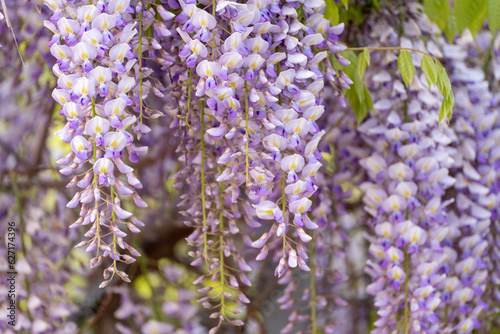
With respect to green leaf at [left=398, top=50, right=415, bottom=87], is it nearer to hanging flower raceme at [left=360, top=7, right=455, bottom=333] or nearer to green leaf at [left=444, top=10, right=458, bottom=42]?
hanging flower raceme at [left=360, top=7, right=455, bottom=333]

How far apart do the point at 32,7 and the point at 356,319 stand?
1.15 meters

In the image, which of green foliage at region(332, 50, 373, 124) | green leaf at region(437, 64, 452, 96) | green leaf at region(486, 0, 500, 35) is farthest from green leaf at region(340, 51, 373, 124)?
green leaf at region(486, 0, 500, 35)

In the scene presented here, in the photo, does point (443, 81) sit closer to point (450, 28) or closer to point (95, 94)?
point (450, 28)

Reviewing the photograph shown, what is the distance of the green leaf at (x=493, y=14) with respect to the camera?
0.90 metres

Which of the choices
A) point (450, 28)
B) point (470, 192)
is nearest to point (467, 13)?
point (450, 28)

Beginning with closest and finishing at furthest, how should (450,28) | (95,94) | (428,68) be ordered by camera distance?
(95,94) < (428,68) < (450,28)

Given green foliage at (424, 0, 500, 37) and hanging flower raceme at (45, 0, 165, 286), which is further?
green foliage at (424, 0, 500, 37)

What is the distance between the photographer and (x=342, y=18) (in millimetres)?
1038

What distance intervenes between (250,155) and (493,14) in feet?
1.65

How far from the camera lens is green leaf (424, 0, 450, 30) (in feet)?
3.20

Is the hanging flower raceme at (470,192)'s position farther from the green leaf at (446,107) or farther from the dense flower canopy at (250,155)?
the green leaf at (446,107)

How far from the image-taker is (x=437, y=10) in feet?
3.22

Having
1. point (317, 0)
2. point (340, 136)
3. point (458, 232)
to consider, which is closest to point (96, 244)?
point (317, 0)

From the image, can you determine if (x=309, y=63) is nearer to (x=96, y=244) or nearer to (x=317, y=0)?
(x=317, y=0)
